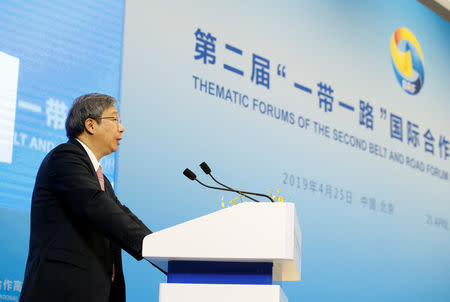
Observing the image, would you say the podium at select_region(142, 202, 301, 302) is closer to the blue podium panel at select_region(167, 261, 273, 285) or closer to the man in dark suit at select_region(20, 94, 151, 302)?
the blue podium panel at select_region(167, 261, 273, 285)

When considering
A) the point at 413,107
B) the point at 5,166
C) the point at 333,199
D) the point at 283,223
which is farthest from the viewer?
the point at 413,107

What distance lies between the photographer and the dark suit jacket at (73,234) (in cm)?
202

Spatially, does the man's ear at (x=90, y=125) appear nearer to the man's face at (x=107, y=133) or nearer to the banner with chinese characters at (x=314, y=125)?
the man's face at (x=107, y=133)

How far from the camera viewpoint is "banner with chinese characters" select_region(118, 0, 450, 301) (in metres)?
3.60

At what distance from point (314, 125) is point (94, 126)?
243 cm

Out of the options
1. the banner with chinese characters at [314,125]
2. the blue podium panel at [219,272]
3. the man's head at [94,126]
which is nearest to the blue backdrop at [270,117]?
the banner with chinese characters at [314,125]

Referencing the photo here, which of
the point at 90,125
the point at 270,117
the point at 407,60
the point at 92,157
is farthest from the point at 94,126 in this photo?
the point at 407,60

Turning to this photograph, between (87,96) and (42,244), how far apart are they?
0.59m

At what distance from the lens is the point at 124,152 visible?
3.38 meters

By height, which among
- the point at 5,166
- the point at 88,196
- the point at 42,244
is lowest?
the point at 42,244

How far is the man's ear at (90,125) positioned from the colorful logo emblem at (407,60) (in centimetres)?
360

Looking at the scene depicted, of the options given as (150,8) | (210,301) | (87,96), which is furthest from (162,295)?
(150,8)

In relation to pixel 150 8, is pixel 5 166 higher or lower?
lower

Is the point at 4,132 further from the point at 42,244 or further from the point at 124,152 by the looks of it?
the point at 42,244
